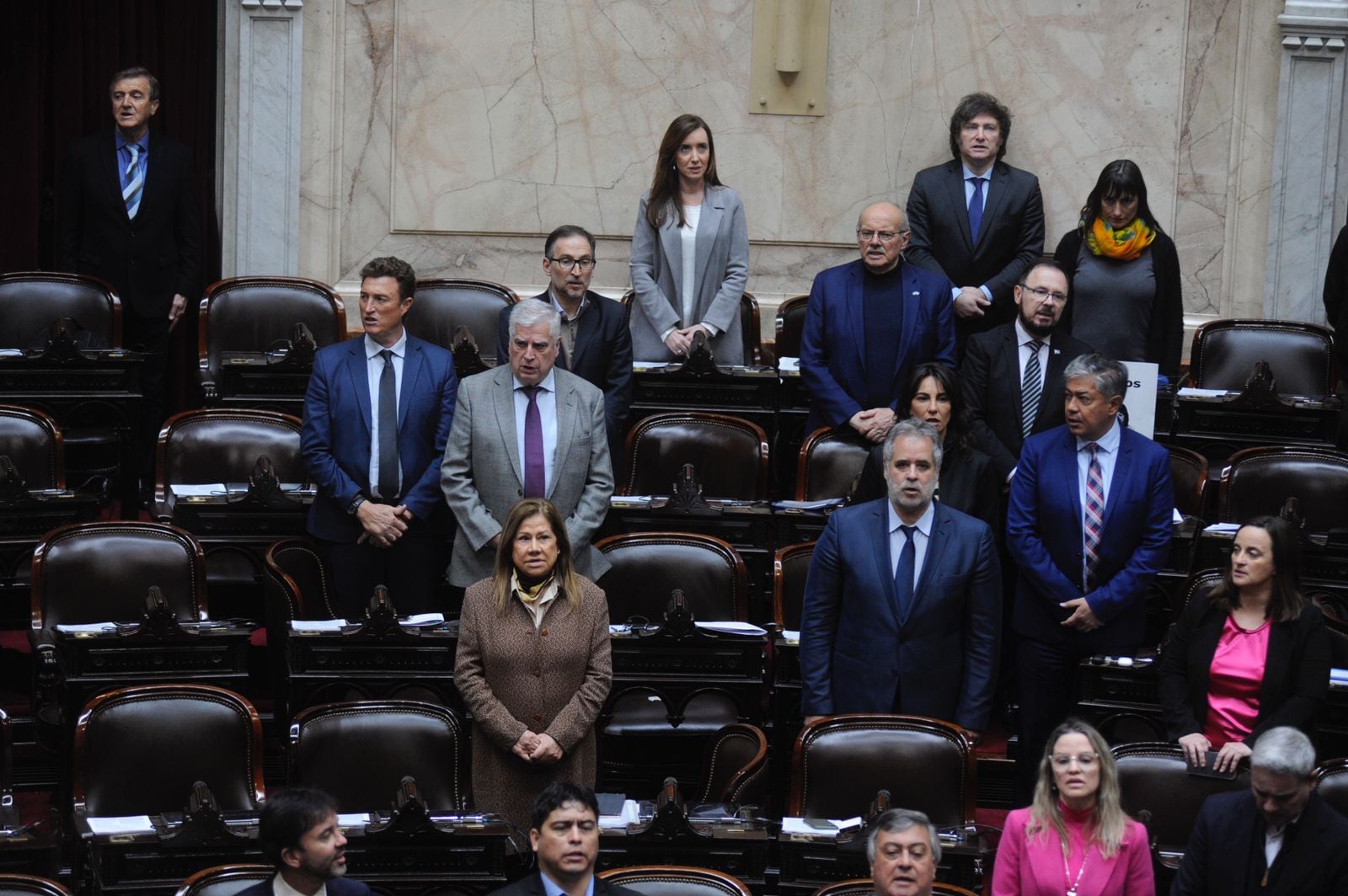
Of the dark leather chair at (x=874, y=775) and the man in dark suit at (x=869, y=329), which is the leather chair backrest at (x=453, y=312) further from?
the dark leather chair at (x=874, y=775)

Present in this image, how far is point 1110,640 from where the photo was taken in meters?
5.71

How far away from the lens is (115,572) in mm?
5863

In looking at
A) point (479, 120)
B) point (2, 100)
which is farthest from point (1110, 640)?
point (2, 100)

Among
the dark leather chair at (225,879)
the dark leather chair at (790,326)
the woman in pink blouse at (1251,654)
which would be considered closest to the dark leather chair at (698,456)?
the dark leather chair at (790,326)

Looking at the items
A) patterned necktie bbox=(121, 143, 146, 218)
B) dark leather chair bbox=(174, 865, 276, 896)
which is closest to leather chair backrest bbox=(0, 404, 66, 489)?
patterned necktie bbox=(121, 143, 146, 218)

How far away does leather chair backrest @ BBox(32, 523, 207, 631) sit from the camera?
5801 mm

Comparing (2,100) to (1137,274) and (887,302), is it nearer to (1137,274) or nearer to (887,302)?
(887,302)

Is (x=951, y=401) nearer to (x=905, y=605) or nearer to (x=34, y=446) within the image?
(x=905, y=605)

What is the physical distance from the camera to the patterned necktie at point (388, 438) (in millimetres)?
6082

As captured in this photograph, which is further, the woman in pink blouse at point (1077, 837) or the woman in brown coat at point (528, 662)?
the woman in brown coat at point (528, 662)

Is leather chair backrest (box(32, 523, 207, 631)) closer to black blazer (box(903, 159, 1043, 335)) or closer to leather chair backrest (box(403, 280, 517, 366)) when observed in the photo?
leather chair backrest (box(403, 280, 517, 366))

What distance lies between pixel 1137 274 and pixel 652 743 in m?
2.46

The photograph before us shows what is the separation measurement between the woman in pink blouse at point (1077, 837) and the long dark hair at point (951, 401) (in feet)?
4.23

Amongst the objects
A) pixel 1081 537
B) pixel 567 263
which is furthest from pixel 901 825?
pixel 567 263
